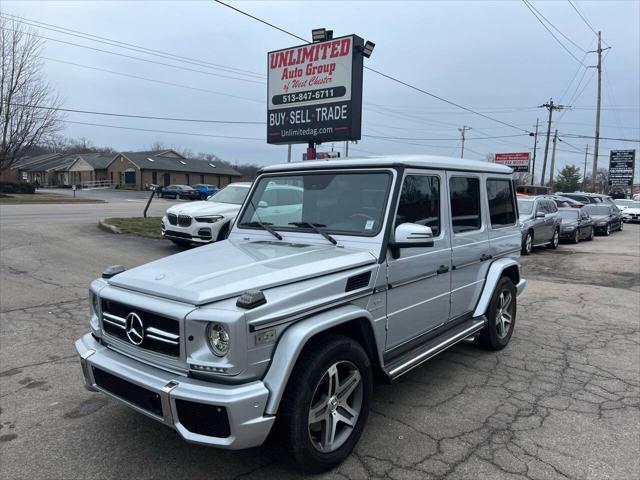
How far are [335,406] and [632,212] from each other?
36793 mm

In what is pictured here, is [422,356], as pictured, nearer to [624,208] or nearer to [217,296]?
[217,296]

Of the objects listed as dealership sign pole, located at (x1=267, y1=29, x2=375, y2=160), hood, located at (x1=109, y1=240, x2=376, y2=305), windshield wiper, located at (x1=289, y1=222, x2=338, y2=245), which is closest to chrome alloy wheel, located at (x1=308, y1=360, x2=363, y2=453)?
hood, located at (x1=109, y1=240, x2=376, y2=305)

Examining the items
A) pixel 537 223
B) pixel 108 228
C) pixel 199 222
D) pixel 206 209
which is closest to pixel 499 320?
pixel 199 222

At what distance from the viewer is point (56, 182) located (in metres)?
82.0

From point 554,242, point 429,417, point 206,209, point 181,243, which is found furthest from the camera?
point 554,242

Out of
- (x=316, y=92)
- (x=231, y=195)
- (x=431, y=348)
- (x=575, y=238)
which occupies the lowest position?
(x=575, y=238)

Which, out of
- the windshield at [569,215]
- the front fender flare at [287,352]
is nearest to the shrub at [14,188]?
the windshield at [569,215]

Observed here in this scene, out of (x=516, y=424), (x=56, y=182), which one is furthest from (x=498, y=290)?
(x=56, y=182)

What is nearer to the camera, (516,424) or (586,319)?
(516,424)

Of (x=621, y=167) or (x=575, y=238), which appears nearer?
(x=575, y=238)

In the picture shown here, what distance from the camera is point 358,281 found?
314 centimetres

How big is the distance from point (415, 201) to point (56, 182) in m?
91.3

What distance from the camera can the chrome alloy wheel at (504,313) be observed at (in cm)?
524

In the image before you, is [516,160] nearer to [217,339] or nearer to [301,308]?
[301,308]
